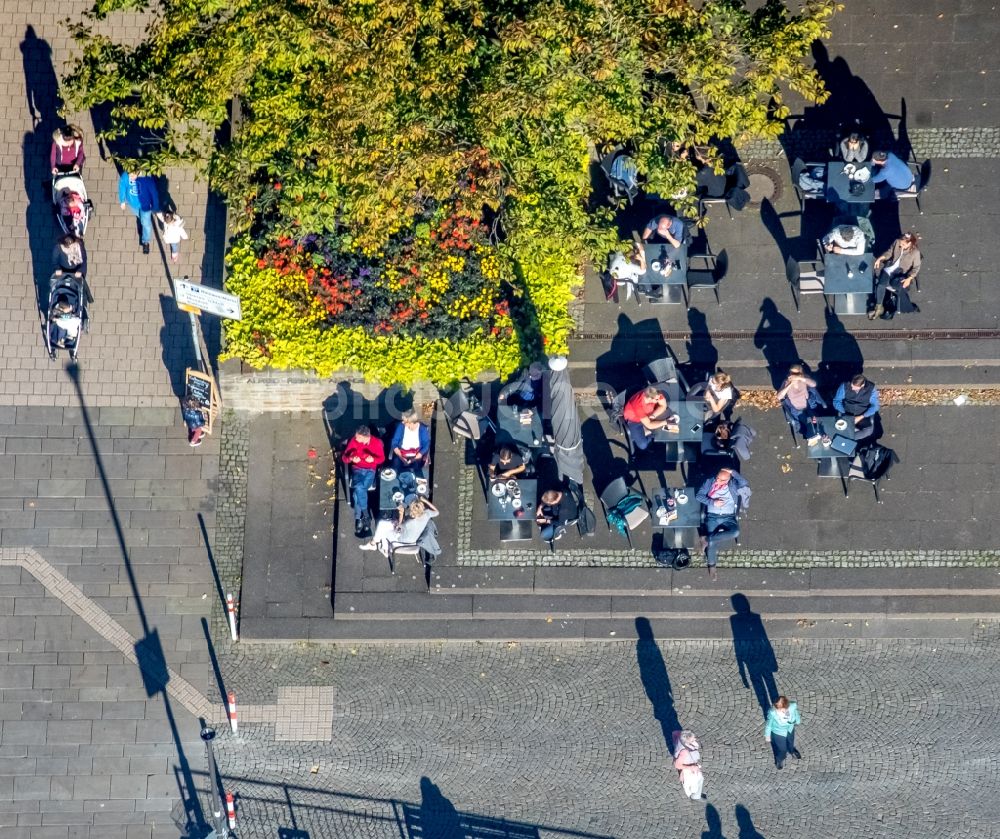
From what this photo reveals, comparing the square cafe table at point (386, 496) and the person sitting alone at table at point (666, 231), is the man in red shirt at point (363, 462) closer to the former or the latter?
the square cafe table at point (386, 496)

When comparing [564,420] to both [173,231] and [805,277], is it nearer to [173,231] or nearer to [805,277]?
[805,277]

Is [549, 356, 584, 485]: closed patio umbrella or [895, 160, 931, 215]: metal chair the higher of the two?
[895, 160, 931, 215]: metal chair

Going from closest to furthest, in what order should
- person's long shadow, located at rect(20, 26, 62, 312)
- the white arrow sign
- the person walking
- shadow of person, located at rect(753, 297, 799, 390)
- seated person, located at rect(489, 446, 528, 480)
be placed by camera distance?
the white arrow sign < the person walking < seated person, located at rect(489, 446, 528, 480) < shadow of person, located at rect(753, 297, 799, 390) < person's long shadow, located at rect(20, 26, 62, 312)

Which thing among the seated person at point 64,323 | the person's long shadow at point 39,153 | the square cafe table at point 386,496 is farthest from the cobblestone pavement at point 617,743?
the person's long shadow at point 39,153

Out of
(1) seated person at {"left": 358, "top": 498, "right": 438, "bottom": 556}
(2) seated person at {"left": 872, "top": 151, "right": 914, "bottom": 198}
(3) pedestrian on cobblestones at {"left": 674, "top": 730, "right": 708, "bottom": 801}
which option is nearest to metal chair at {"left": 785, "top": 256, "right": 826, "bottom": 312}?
(2) seated person at {"left": 872, "top": 151, "right": 914, "bottom": 198}

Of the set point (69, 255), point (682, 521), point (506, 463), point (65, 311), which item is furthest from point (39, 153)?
point (682, 521)

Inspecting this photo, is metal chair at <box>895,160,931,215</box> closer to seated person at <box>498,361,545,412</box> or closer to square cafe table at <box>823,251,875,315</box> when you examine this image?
square cafe table at <box>823,251,875,315</box>
